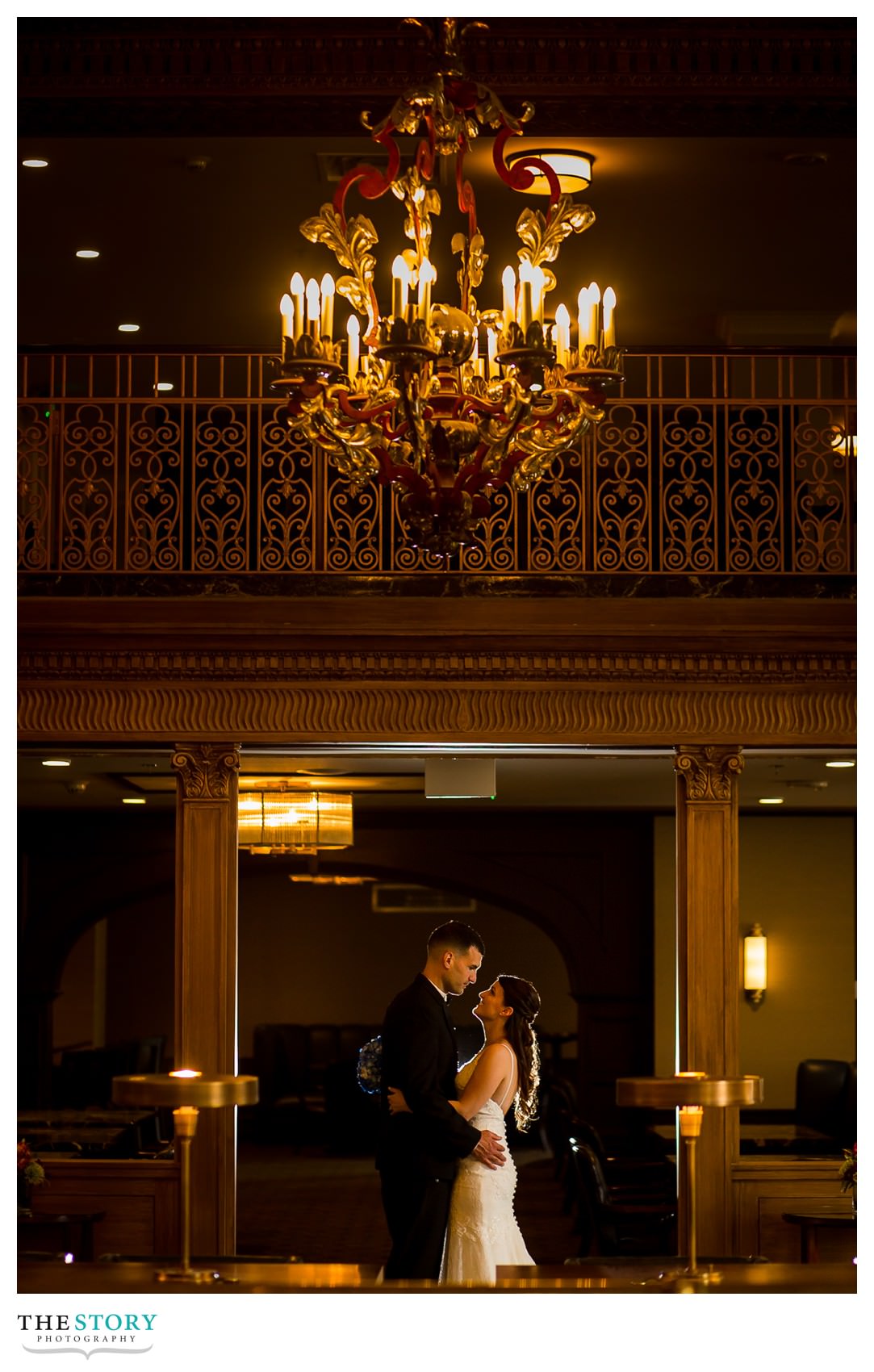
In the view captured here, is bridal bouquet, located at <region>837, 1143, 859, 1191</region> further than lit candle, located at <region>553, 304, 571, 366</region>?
Yes

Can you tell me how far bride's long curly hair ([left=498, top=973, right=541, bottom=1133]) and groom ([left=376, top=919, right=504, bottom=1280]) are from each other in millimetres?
179

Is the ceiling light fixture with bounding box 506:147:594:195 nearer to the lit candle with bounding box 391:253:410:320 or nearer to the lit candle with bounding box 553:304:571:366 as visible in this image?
the lit candle with bounding box 553:304:571:366

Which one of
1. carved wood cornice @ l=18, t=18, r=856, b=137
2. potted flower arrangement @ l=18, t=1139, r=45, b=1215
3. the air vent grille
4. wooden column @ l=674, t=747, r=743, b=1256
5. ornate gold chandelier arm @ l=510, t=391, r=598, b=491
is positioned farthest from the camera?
the air vent grille

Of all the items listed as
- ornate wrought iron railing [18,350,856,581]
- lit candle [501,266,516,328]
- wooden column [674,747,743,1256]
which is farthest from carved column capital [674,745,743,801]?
lit candle [501,266,516,328]

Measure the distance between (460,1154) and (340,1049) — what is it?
44.5ft

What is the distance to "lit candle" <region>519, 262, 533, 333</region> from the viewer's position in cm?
516

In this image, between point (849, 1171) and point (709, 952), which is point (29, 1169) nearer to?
point (709, 952)

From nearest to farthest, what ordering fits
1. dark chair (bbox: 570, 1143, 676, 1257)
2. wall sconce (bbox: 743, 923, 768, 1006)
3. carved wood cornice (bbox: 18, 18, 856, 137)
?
carved wood cornice (bbox: 18, 18, 856, 137) → dark chair (bbox: 570, 1143, 676, 1257) → wall sconce (bbox: 743, 923, 768, 1006)

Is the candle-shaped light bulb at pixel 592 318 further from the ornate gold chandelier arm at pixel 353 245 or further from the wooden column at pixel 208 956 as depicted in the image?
the wooden column at pixel 208 956

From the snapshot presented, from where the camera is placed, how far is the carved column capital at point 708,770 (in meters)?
8.80

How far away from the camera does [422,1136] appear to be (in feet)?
22.4

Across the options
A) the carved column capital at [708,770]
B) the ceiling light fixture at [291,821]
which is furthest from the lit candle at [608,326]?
the ceiling light fixture at [291,821]

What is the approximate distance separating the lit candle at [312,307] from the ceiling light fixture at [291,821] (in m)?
7.30

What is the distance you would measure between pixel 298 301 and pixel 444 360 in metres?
0.52
